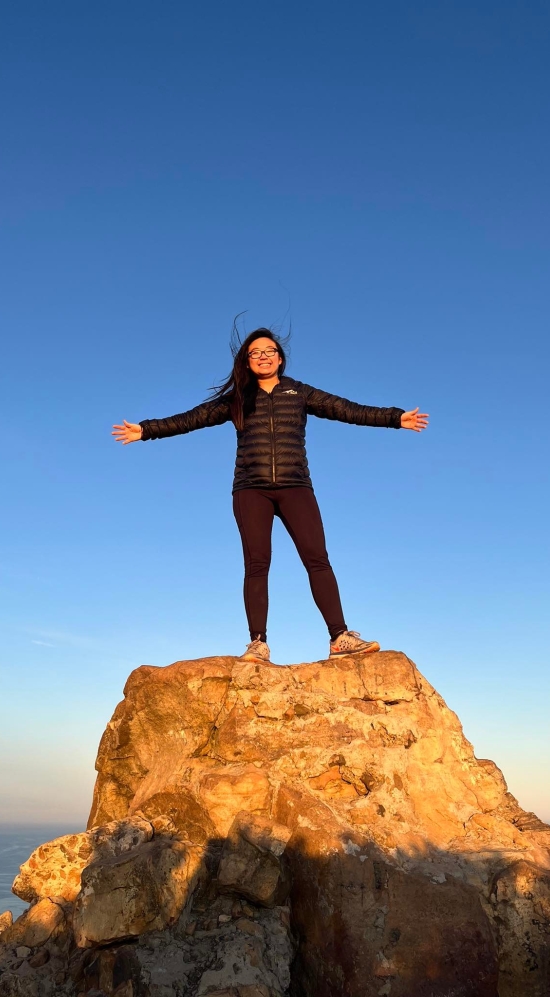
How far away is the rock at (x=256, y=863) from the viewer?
15.8ft

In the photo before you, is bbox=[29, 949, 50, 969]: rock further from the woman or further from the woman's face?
the woman's face

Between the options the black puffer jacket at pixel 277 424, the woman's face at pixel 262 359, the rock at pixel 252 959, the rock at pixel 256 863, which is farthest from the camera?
the woman's face at pixel 262 359

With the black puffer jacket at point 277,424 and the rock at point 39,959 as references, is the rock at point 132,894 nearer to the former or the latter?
the rock at point 39,959

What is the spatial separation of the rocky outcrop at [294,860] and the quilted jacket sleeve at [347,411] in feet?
6.73

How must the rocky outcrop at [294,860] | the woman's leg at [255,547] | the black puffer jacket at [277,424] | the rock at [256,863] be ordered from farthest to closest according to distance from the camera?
the black puffer jacket at [277,424]
the woman's leg at [255,547]
the rock at [256,863]
the rocky outcrop at [294,860]

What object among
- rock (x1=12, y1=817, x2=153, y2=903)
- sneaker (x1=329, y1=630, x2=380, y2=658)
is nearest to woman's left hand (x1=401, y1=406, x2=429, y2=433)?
sneaker (x1=329, y1=630, x2=380, y2=658)

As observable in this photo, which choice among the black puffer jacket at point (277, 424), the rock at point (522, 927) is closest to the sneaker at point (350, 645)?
the black puffer jacket at point (277, 424)

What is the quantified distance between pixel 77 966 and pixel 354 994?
1684 mm

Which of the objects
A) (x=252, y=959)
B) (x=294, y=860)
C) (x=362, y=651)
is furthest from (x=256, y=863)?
(x=362, y=651)

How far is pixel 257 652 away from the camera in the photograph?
20.5 feet

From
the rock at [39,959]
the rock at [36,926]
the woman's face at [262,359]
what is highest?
the woman's face at [262,359]

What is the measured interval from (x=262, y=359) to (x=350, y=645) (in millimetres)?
2628

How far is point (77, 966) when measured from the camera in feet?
15.8

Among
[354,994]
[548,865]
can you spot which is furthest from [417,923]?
[548,865]
